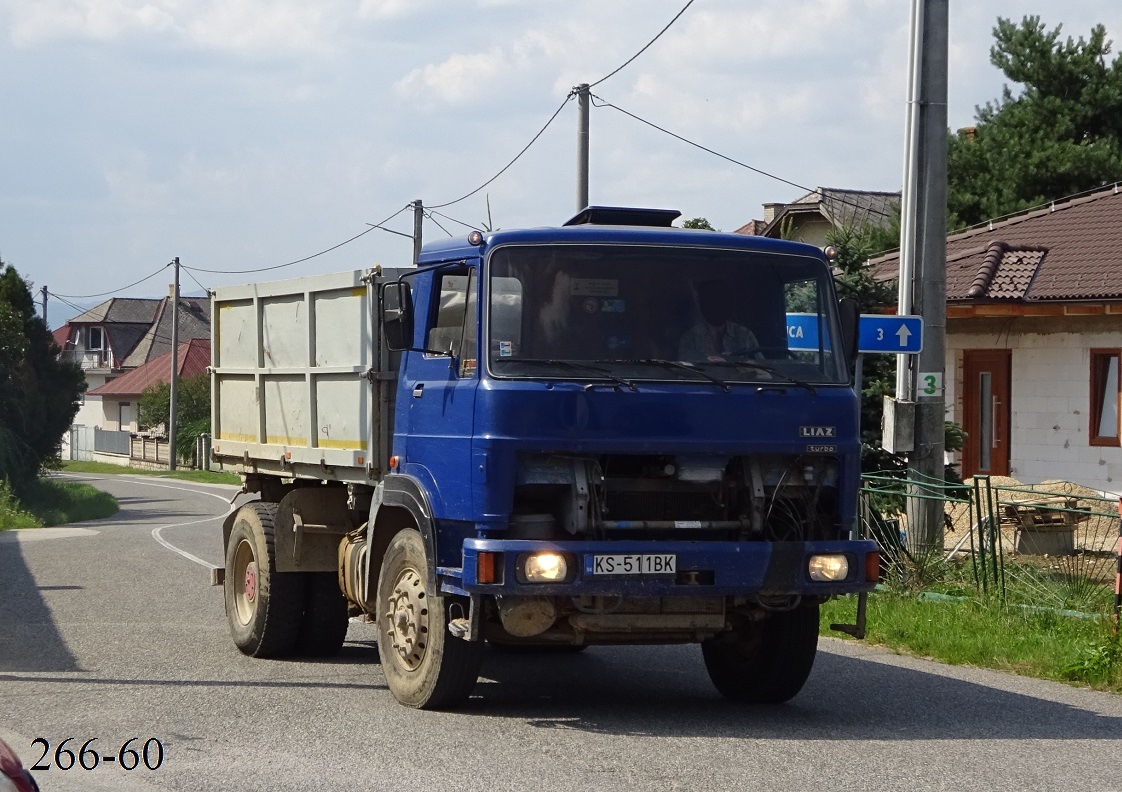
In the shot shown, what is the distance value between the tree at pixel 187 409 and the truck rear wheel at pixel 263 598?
174 feet

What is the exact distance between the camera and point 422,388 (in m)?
9.05

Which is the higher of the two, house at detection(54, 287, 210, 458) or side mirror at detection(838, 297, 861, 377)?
house at detection(54, 287, 210, 458)

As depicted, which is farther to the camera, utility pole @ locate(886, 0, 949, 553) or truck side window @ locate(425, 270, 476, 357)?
utility pole @ locate(886, 0, 949, 553)

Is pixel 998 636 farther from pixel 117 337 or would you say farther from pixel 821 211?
pixel 117 337

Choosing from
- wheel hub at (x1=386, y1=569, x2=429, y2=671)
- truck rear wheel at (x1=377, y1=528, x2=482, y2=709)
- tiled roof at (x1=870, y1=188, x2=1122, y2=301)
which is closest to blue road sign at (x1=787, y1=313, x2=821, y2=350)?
truck rear wheel at (x1=377, y1=528, x2=482, y2=709)

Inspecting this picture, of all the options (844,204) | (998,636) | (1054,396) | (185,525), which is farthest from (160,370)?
(998,636)

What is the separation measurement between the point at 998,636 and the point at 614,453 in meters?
4.43

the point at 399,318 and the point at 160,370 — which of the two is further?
the point at 160,370

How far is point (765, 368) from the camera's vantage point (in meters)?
8.69

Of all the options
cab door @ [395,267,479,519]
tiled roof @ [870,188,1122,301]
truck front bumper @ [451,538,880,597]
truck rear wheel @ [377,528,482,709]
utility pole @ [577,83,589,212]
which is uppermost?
utility pole @ [577,83,589,212]

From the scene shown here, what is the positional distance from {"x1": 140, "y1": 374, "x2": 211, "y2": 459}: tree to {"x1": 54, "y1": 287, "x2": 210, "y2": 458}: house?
1717 centimetres

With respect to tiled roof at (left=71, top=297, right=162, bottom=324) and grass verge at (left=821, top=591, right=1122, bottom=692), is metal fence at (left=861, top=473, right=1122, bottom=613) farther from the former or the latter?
tiled roof at (left=71, top=297, right=162, bottom=324)

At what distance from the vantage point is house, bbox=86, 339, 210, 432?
82500 millimetres

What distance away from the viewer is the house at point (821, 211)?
36.5 metres
